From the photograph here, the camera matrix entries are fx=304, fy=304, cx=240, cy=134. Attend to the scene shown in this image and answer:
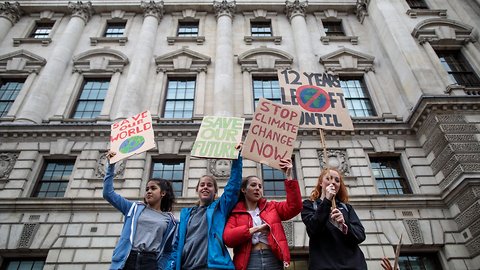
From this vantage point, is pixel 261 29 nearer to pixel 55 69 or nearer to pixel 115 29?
pixel 115 29

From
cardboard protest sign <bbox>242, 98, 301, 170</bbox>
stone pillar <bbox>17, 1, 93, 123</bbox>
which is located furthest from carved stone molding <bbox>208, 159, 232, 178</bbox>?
stone pillar <bbox>17, 1, 93, 123</bbox>

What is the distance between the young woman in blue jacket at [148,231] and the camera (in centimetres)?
427

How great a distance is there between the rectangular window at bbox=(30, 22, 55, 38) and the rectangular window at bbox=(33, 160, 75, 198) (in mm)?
10462

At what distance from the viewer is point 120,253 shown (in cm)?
428

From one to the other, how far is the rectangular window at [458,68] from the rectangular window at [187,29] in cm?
1408

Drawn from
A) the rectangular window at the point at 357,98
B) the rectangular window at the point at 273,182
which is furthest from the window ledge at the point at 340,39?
the rectangular window at the point at 273,182

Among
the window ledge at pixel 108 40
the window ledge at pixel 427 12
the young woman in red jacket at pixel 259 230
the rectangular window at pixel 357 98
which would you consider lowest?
the young woman in red jacket at pixel 259 230

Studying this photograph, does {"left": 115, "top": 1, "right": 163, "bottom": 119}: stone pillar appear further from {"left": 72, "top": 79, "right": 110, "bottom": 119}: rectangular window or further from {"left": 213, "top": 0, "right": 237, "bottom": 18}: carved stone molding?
{"left": 213, "top": 0, "right": 237, "bottom": 18}: carved stone molding

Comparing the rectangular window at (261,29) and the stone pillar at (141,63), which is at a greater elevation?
the rectangular window at (261,29)

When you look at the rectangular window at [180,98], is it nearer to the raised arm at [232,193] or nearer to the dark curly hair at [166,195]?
the dark curly hair at [166,195]

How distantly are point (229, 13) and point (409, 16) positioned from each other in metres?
10.8

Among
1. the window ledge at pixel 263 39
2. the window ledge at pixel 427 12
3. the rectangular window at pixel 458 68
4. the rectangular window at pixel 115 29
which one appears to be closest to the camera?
the rectangular window at pixel 458 68

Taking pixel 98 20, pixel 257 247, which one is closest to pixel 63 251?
pixel 257 247

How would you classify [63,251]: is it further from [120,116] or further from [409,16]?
[409,16]
